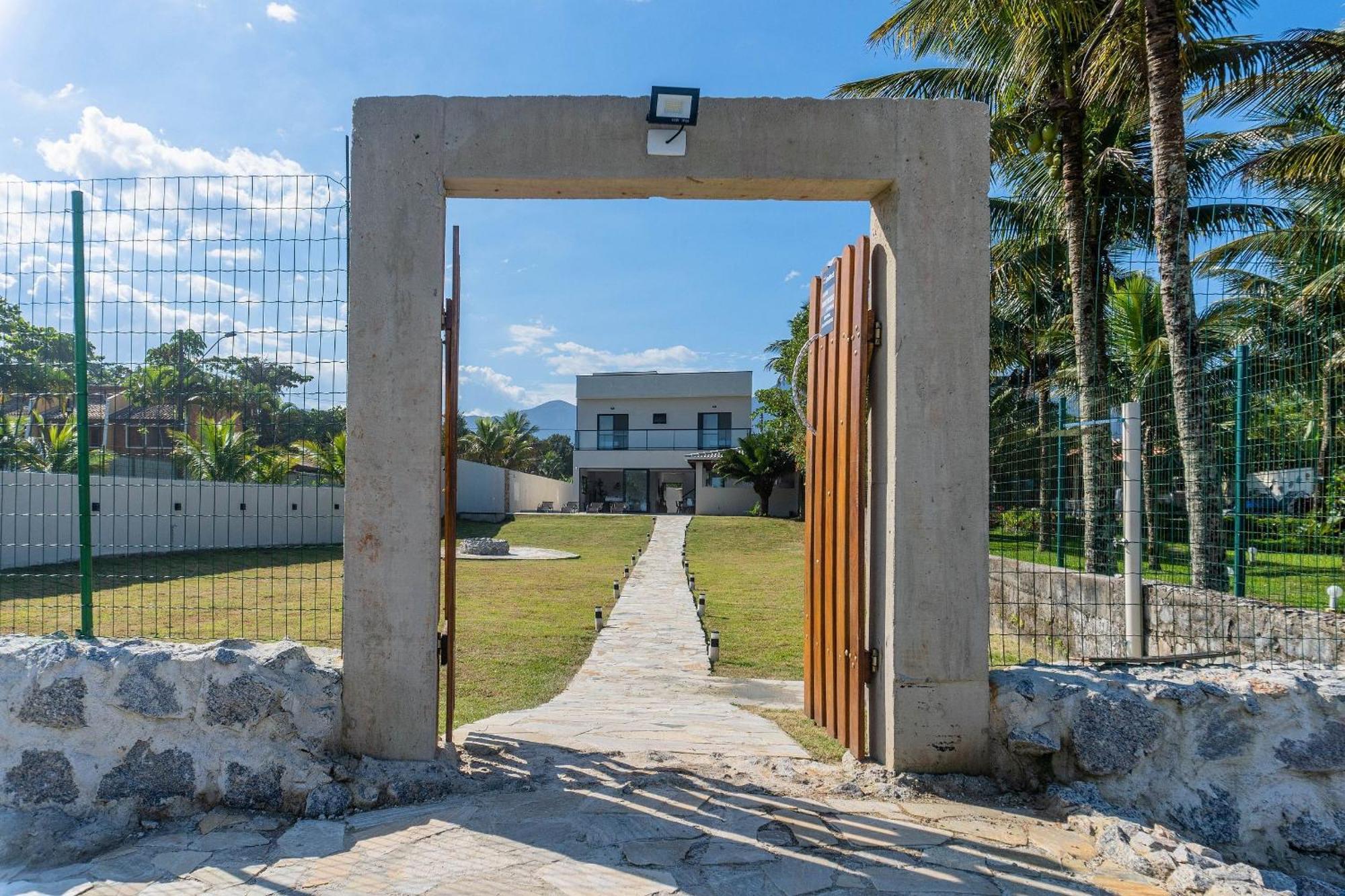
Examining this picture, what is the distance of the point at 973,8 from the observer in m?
11.8

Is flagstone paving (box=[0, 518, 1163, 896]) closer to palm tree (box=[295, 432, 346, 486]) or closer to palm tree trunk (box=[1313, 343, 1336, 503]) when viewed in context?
palm tree (box=[295, 432, 346, 486])

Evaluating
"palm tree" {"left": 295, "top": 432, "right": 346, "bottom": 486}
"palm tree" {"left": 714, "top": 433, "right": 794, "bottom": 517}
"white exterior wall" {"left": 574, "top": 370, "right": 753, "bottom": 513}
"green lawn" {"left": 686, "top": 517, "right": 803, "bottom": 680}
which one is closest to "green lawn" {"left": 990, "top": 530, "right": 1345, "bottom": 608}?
"green lawn" {"left": 686, "top": 517, "right": 803, "bottom": 680}

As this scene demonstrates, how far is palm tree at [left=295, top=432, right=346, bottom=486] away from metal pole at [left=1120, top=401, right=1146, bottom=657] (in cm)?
497

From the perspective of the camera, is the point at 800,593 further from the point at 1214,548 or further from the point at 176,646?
the point at 176,646

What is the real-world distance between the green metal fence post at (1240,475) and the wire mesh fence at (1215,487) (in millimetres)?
11

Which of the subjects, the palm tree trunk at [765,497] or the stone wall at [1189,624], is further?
the palm tree trunk at [765,497]

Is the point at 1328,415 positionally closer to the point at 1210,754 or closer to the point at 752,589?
the point at 1210,754

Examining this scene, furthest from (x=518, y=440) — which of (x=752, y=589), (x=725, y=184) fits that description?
(x=725, y=184)

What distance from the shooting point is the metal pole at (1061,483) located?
7.38 metres

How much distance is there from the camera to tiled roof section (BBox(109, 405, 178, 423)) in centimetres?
496

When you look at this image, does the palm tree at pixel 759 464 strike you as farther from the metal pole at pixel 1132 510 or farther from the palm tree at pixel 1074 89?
the metal pole at pixel 1132 510

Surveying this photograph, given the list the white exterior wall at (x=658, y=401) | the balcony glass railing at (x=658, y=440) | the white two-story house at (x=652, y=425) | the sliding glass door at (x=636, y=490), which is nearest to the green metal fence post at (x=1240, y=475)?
the white two-story house at (x=652, y=425)

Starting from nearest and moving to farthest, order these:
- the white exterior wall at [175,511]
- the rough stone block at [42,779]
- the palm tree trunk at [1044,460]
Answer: the rough stone block at [42,779]
the white exterior wall at [175,511]
the palm tree trunk at [1044,460]

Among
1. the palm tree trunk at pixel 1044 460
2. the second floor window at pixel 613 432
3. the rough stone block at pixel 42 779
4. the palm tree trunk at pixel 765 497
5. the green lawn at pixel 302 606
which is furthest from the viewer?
the second floor window at pixel 613 432
